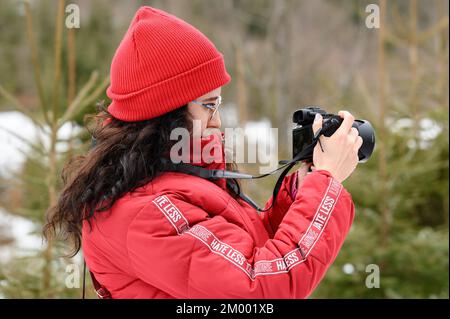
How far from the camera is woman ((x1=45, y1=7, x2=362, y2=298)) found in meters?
1.01

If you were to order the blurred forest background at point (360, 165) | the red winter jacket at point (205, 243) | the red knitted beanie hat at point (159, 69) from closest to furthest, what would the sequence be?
the red winter jacket at point (205, 243) → the red knitted beanie hat at point (159, 69) → the blurred forest background at point (360, 165)

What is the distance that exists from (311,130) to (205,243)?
0.40 m

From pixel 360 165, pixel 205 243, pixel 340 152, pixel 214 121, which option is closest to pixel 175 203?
pixel 205 243

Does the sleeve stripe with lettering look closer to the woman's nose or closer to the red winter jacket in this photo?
the red winter jacket

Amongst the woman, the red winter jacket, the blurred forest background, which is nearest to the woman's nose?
the woman

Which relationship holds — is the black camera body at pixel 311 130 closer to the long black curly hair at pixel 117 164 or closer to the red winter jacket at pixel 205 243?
the red winter jacket at pixel 205 243

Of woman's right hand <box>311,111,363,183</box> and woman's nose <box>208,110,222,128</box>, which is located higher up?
woman's nose <box>208,110,222,128</box>

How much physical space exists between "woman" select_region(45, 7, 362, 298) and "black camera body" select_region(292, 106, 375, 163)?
0.03m

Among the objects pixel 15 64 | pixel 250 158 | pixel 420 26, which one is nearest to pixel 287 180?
pixel 250 158

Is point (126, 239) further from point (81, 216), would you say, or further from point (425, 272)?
point (425, 272)

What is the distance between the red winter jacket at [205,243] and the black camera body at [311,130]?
14 centimetres

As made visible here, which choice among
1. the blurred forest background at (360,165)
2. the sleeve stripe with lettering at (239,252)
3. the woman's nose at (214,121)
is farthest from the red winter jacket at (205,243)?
the blurred forest background at (360,165)

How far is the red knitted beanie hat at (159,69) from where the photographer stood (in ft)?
3.63

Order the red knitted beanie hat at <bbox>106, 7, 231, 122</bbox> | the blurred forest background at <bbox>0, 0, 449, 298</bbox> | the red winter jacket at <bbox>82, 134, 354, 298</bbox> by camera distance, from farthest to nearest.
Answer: the blurred forest background at <bbox>0, 0, 449, 298</bbox> → the red knitted beanie hat at <bbox>106, 7, 231, 122</bbox> → the red winter jacket at <bbox>82, 134, 354, 298</bbox>
